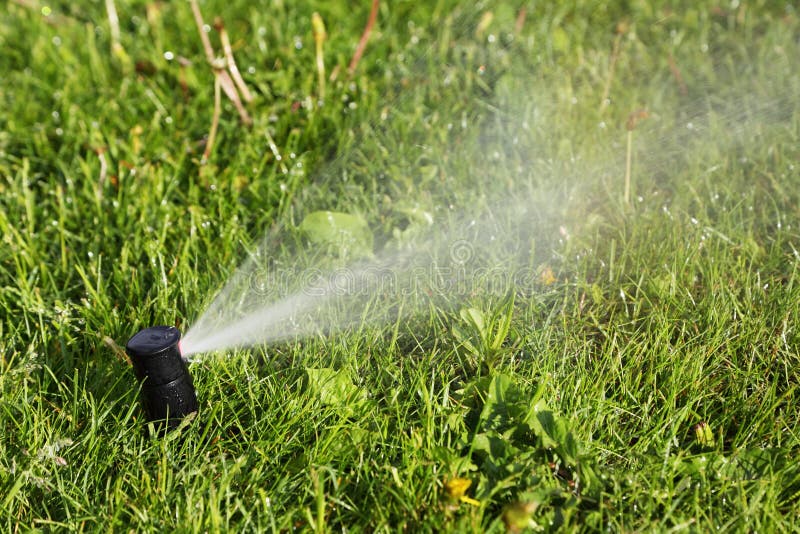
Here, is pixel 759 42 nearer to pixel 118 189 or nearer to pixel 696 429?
pixel 696 429

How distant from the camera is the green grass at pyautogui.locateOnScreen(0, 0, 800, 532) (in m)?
1.64

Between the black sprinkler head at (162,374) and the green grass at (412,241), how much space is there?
60 millimetres

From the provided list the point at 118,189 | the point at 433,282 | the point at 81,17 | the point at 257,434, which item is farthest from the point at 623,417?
the point at 81,17

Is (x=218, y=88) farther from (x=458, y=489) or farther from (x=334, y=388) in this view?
(x=458, y=489)

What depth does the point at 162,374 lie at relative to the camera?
5.40 feet

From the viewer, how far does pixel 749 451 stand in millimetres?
1696

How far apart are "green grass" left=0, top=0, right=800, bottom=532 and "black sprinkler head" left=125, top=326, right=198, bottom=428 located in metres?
0.06

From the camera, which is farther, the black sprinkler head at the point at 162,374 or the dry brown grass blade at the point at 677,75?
the dry brown grass blade at the point at 677,75

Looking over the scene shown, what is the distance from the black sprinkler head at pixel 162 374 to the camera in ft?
5.28

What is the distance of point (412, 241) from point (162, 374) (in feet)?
3.32

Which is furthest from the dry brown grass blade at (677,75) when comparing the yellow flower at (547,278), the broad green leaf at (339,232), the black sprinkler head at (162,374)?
the black sprinkler head at (162,374)

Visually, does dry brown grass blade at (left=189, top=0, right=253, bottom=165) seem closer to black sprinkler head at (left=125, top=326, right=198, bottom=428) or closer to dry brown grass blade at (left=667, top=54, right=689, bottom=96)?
black sprinkler head at (left=125, top=326, right=198, bottom=428)

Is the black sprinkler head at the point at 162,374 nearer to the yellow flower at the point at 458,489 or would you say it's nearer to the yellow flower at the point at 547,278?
the yellow flower at the point at 458,489

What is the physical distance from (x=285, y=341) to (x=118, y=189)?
106 cm
